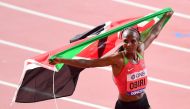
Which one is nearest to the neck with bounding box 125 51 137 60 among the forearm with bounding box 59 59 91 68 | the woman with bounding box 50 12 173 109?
the woman with bounding box 50 12 173 109

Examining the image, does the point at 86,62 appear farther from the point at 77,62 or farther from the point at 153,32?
the point at 153,32

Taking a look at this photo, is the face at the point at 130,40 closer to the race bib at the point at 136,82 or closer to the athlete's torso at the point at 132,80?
the athlete's torso at the point at 132,80

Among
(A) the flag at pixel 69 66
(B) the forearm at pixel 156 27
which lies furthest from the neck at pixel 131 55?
(B) the forearm at pixel 156 27

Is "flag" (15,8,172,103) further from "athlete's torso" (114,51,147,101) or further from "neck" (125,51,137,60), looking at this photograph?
"athlete's torso" (114,51,147,101)

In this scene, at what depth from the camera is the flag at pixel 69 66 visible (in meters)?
8.04

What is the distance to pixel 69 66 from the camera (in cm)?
833

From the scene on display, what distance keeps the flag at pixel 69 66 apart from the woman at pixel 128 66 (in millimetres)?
264

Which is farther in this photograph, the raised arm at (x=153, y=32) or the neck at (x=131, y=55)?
the raised arm at (x=153, y=32)

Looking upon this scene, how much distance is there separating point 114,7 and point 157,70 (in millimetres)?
2228

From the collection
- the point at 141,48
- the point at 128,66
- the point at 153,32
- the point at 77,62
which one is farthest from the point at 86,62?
the point at 153,32

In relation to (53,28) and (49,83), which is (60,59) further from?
(53,28)

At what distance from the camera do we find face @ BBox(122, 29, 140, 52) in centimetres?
779

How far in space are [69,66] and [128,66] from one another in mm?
856

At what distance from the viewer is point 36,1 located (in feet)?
42.4
